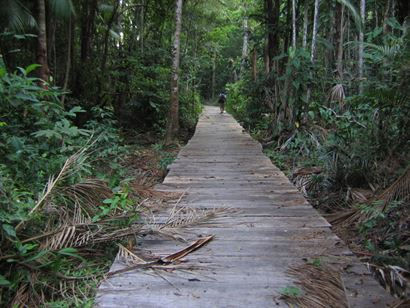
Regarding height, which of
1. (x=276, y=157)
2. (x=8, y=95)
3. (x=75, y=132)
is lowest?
(x=276, y=157)

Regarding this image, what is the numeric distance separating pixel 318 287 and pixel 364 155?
3.73m

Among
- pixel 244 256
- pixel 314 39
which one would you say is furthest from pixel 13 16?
pixel 244 256

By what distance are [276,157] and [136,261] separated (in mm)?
6396

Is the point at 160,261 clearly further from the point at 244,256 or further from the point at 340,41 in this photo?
the point at 340,41

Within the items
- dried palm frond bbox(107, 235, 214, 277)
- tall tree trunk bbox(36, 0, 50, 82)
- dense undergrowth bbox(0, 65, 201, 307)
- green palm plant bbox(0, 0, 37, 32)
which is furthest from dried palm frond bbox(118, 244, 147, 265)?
green palm plant bbox(0, 0, 37, 32)

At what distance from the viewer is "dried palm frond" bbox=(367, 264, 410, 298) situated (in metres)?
2.45

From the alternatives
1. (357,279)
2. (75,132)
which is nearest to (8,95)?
(75,132)

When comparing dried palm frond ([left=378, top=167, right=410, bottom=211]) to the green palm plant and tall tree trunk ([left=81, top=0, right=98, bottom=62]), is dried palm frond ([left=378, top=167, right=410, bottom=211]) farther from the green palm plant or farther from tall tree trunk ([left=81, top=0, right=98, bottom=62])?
tall tree trunk ([left=81, top=0, right=98, bottom=62])

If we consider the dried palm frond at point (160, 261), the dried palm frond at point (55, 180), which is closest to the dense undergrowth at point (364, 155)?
the dried palm frond at point (160, 261)

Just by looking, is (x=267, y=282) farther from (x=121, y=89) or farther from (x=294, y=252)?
(x=121, y=89)

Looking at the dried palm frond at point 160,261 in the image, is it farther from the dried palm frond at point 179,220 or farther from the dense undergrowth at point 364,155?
the dense undergrowth at point 364,155

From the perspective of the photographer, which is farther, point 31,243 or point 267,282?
point 31,243

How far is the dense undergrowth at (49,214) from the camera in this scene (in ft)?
8.67

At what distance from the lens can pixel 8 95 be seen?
4.29m
